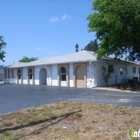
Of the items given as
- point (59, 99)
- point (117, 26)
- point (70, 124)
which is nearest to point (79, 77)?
point (117, 26)

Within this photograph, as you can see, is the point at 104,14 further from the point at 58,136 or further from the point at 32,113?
the point at 58,136

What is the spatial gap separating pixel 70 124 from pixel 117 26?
10905mm

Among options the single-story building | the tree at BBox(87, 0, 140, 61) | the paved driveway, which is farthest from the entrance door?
the paved driveway

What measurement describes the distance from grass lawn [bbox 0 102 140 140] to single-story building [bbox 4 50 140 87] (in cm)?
1210

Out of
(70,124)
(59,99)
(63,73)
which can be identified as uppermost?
(63,73)

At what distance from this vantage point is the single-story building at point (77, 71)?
67.6ft

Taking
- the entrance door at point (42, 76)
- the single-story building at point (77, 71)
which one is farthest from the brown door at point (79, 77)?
the entrance door at point (42, 76)

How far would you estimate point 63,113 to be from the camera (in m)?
8.01

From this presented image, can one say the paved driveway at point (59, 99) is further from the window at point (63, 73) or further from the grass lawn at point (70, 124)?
the window at point (63, 73)

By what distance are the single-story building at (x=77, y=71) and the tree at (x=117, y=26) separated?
93.2 inches

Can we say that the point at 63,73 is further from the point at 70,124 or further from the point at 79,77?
the point at 70,124

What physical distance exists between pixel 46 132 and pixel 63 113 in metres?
2.47

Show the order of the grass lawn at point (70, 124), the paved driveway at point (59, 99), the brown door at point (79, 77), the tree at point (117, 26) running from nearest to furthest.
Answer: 1. the grass lawn at point (70, 124)
2. the paved driveway at point (59, 99)
3. the tree at point (117, 26)
4. the brown door at point (79, 77)

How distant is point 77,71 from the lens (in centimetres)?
2195
